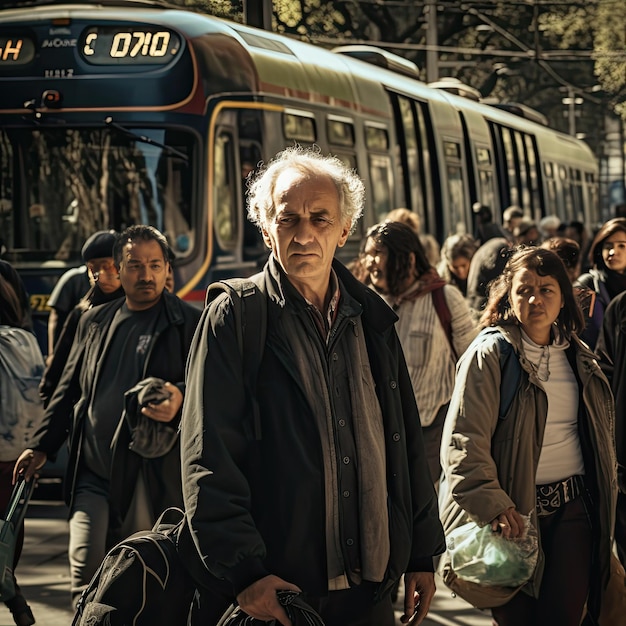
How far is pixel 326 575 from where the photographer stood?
3.55 metres

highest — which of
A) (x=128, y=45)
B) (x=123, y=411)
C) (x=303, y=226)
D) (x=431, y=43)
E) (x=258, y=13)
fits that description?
(x=431, y=43)

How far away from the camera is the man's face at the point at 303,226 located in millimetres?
3654

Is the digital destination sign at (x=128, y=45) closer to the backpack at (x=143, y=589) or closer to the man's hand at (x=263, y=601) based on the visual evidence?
the backpack at (x=143, y=589)

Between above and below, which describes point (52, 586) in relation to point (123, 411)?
below

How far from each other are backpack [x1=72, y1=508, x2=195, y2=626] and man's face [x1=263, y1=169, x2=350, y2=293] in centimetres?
67

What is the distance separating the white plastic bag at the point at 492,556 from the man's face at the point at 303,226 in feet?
5.62

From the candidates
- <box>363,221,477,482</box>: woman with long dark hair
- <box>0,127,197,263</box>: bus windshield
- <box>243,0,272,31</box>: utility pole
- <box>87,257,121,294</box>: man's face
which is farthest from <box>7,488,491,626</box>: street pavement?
<box>243,0,272,31</box>: utility pole

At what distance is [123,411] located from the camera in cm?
566

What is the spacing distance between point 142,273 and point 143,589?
2.45 m

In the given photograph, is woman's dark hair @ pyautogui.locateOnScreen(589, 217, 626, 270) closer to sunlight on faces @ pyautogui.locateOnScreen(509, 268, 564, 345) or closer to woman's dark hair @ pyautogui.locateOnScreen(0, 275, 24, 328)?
sunlight on faces @ pyautogui.locateOnScreen(509, 268, 564, 345)

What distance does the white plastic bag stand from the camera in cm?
503

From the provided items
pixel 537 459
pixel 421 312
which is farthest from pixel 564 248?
pixel 537 459

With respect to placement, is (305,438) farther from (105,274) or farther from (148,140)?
(148,140)


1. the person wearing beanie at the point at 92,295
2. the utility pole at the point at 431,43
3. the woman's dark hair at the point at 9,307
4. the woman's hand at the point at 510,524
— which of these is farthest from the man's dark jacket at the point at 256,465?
the utility pole at the point at 431,43
